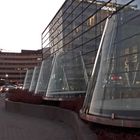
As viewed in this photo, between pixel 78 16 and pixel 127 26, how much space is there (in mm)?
36071

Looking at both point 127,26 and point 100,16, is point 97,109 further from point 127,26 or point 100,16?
point 100,16

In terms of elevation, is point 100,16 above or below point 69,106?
above

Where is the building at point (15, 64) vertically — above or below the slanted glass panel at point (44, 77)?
above

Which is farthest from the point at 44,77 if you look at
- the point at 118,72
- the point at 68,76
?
the point at 118,72

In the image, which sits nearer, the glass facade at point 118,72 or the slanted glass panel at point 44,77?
the glass facade at point 118,72

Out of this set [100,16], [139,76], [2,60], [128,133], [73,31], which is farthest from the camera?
[2,60]

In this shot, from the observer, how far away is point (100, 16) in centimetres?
3619

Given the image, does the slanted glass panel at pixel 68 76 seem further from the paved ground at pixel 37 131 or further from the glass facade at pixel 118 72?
the glass facade at pixel 118 72

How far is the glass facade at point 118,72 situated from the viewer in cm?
815

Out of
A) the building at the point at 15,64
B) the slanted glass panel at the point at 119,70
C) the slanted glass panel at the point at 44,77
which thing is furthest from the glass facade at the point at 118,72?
the building at the point at 15,64

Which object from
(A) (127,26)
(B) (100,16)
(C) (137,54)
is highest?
(B) (100,16)

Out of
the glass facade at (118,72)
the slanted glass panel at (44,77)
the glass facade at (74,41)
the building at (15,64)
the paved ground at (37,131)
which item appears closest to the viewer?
the glass facade at (118,72)

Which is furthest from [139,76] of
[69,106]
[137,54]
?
[69,106]

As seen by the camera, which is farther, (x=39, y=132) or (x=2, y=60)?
(x=2, y=60)
